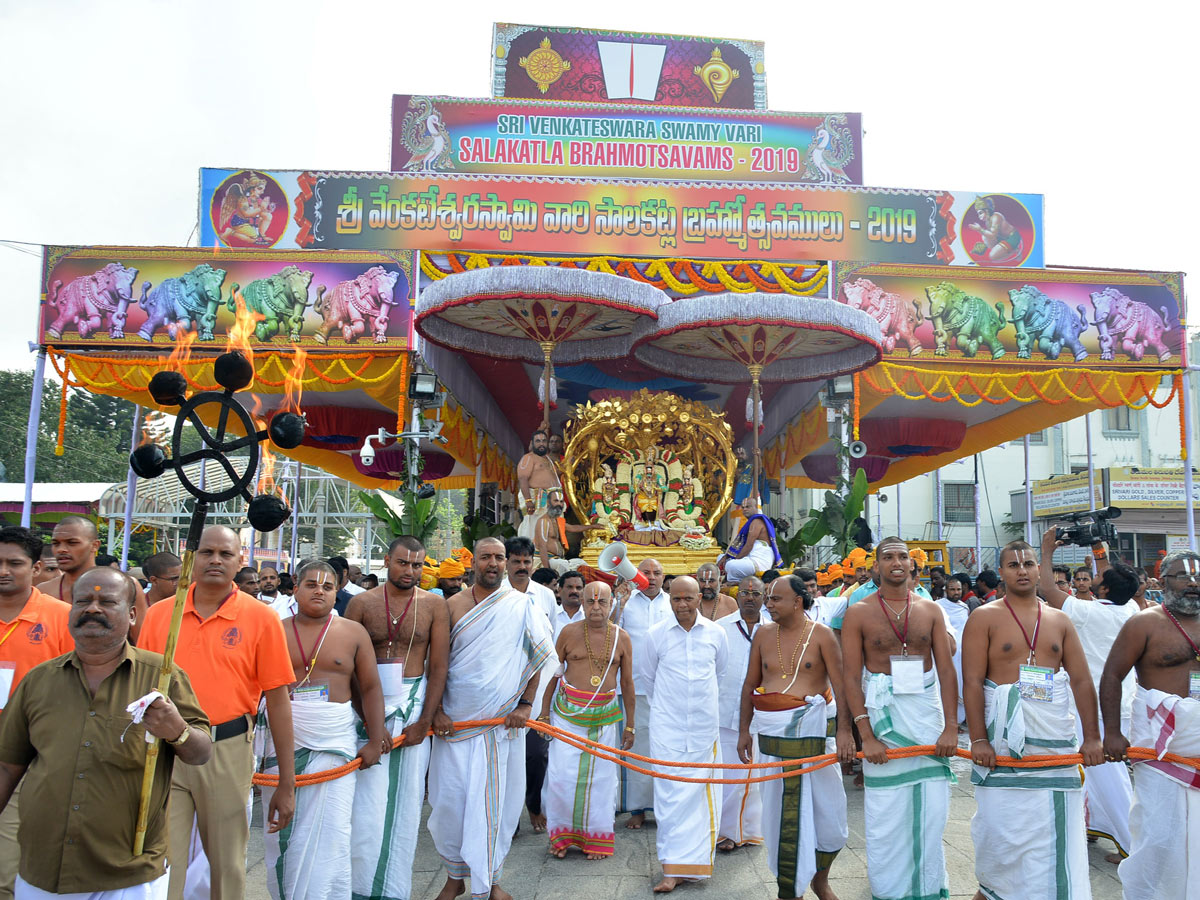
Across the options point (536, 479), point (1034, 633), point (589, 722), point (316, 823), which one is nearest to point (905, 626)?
point (1034, 633)

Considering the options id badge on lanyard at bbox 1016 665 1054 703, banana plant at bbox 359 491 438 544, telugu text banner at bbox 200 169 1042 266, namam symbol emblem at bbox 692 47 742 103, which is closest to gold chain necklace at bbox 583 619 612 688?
id badge on lanyard at bbox 1016 665 1054 703

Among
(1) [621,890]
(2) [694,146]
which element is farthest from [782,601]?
(2) [694,146]

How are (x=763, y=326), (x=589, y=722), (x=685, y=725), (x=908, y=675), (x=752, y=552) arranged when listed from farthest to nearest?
(x=763, y=326), (x=752, y=552), (x=589, y=722), (x=685, y=725), (x=908, y=675)

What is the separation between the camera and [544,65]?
58.7ft

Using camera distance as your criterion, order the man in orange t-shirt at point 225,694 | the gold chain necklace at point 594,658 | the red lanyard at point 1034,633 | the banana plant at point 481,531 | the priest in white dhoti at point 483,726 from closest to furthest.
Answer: the man in orange t-shirt at point 225,694 → the red lanyard at point 1034,633 → the priest in white dhoti at point 483,726 → the gold chain necklace at point 594,658 → the banana plant at point 481,531

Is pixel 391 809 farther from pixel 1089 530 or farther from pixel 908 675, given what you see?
pixel 1089 530

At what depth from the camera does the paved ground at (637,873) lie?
4766 mm

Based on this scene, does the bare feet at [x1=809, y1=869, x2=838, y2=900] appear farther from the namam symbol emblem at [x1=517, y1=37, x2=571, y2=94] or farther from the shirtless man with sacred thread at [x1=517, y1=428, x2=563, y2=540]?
the namam symbol emblem at [x1=517, y1=37, x2=571, y2=94]

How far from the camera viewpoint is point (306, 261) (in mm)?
11594

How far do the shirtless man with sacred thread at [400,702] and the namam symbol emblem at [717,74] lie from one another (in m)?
16.0

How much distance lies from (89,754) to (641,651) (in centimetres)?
368

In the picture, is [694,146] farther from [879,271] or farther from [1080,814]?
[1080,814]

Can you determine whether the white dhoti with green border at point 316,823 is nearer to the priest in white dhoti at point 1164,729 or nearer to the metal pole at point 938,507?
the priest in white dhoti at point 1164,729

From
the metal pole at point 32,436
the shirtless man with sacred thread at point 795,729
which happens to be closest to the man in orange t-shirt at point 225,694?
the shirtless man with sacred thread at point 795,729
